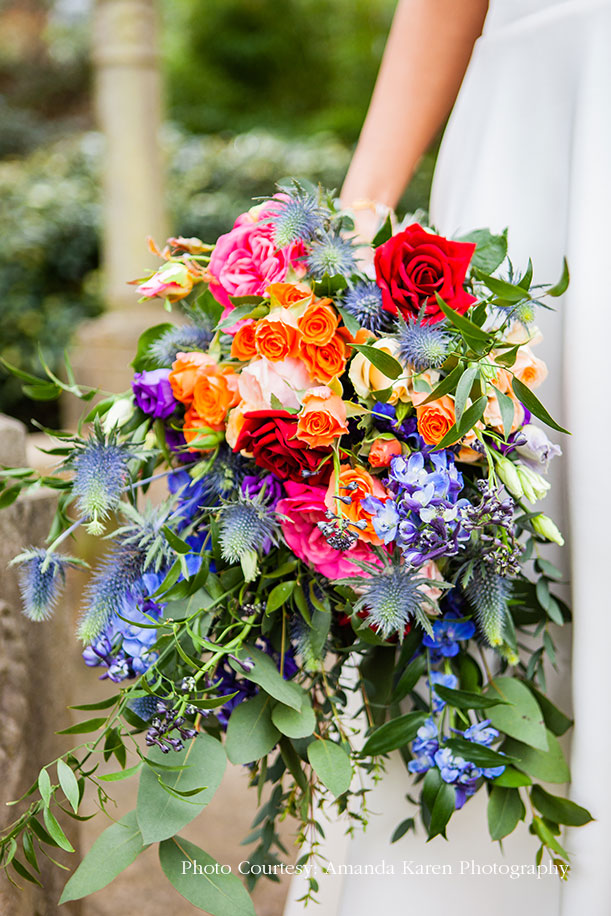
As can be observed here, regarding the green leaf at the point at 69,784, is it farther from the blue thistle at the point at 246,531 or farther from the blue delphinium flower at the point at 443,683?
the blue delphinium flower at the point at 443,683

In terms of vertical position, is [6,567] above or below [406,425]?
below

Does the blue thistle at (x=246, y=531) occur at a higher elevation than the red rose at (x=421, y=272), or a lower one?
lower

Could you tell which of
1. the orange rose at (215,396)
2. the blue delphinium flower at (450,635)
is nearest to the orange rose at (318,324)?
the orange rose at (215,396)

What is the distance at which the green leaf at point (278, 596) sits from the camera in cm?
75

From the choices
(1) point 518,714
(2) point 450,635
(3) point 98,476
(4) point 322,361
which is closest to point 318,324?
(4) point 322,361

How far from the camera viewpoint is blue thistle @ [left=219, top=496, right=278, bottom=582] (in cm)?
73

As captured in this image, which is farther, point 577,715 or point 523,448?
point 577,715

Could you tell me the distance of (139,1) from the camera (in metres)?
2.59

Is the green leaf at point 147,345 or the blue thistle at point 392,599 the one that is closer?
the blue thistle at point 392,599

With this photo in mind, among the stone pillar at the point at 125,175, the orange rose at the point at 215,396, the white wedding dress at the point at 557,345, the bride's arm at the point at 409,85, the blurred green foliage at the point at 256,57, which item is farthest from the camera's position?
the blurred green foliage at the point at 256,57

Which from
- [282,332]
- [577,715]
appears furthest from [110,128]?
[577,715]

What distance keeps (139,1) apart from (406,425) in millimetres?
2469

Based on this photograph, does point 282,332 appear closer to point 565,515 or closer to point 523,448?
point 523,448

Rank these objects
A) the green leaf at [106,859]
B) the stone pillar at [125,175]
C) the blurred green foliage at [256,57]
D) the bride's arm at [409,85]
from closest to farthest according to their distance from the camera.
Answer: the green leaf at [106,859] < the bride's arm at [409,85] < the stone pillar at [125,175] < the blurred green foliage at [256,57]
